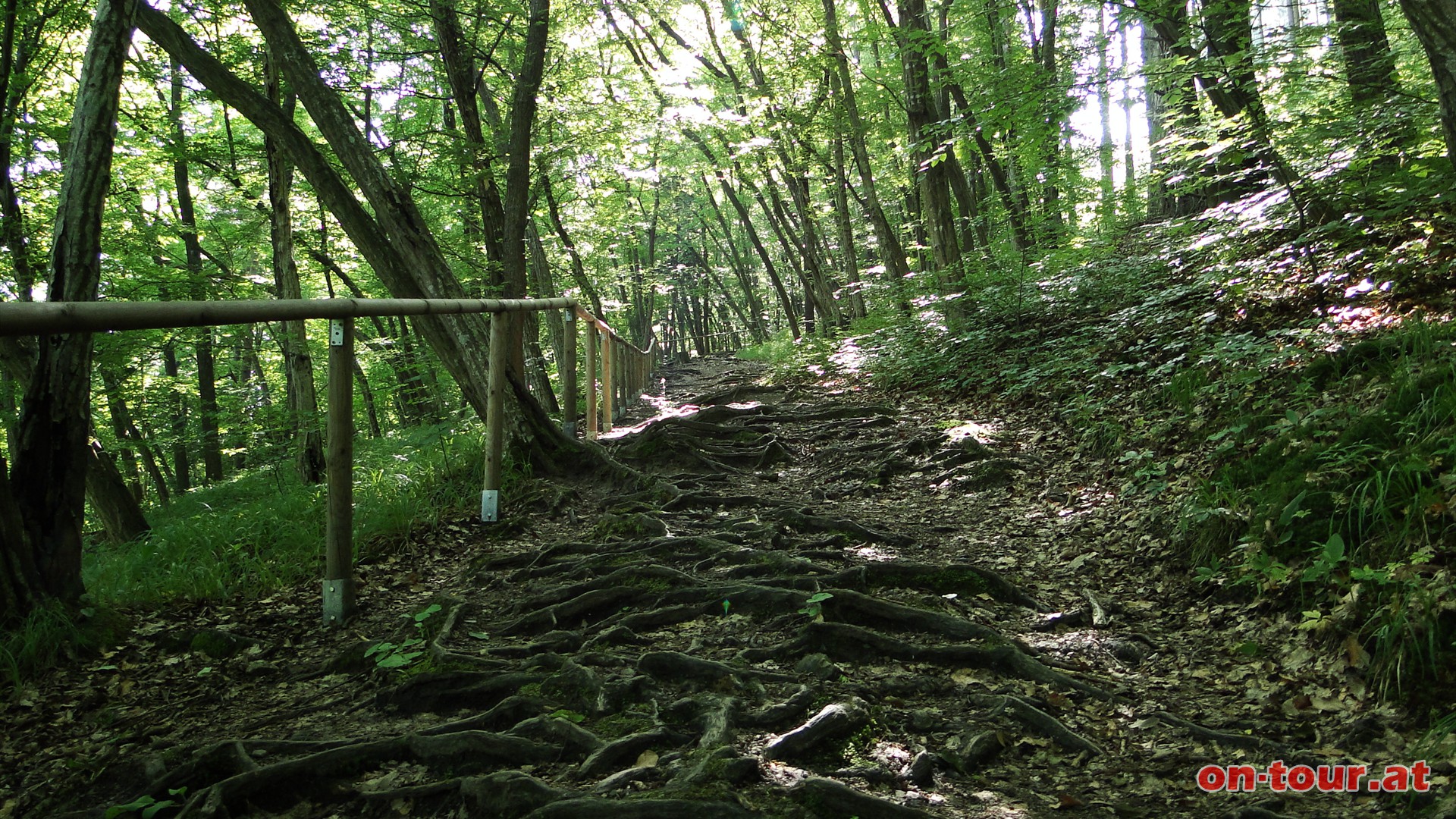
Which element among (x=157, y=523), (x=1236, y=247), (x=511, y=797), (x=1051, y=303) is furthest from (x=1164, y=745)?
(x=157, y=523)

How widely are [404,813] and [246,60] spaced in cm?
1091

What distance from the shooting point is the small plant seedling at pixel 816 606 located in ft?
11.7

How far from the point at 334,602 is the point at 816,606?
2411mm

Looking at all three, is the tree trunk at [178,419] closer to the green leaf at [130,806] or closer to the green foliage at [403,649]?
the green foliage at [403,649]

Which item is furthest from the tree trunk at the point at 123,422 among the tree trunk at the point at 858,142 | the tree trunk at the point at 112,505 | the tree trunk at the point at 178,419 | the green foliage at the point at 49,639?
the tree trunk at the point at 858,142

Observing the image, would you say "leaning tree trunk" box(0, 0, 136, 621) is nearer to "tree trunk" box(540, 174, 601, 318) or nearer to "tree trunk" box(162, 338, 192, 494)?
"tree trunk" box(540, 174, 601, 318)

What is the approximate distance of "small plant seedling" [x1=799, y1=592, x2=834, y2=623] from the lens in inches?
140

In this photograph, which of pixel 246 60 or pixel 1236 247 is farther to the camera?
pixel 246 60

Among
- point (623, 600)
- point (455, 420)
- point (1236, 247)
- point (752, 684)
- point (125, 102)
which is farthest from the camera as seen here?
point (125, 102)

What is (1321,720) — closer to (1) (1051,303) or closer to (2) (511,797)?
(2) (511,797)

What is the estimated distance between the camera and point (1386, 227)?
219 inches

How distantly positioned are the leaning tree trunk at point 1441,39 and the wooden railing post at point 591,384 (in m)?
6.68

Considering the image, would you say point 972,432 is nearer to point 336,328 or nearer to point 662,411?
point 336,328

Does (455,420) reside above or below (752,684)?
above
